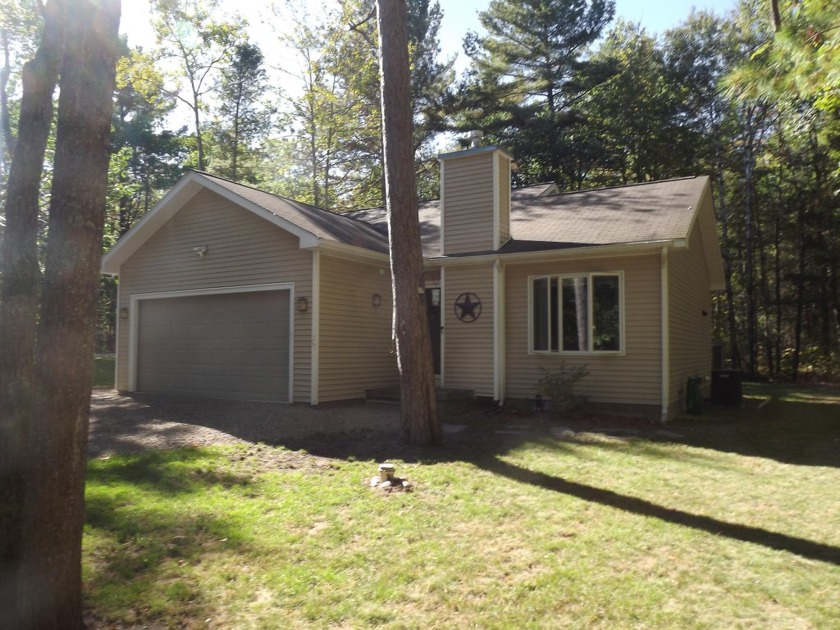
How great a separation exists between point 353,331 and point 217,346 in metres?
2.87

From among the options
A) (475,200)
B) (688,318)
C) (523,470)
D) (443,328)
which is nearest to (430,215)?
(475,200)

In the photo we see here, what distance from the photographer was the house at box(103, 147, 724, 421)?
10.4 m

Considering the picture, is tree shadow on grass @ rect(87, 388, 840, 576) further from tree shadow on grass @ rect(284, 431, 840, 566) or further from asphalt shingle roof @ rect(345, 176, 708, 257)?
asphalt shingle roof @ rect(345, 176, 708, 257)

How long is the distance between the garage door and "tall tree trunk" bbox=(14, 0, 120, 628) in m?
8.04

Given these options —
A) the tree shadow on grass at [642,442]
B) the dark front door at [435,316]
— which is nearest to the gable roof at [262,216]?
the dark front door at [435,316]

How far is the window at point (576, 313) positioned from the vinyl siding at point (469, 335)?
87 centimetres

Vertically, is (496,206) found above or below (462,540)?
above

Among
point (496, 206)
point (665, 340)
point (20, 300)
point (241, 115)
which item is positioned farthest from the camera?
point (241, 115)

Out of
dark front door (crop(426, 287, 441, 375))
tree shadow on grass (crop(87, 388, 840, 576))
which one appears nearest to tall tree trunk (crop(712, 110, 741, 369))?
tree shadow on grass (crop(87, 388, 840, 576))

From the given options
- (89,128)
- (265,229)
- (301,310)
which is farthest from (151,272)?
(89,128)

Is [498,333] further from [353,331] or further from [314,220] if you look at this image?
[314,220]

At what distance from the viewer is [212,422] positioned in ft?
29.7

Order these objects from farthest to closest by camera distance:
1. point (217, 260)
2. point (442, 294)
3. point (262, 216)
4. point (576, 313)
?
point (217, 260), point (442, 294), point (262, 216), point (576, 313)

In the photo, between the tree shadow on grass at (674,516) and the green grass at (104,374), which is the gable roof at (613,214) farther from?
the green grass at (104,374)
